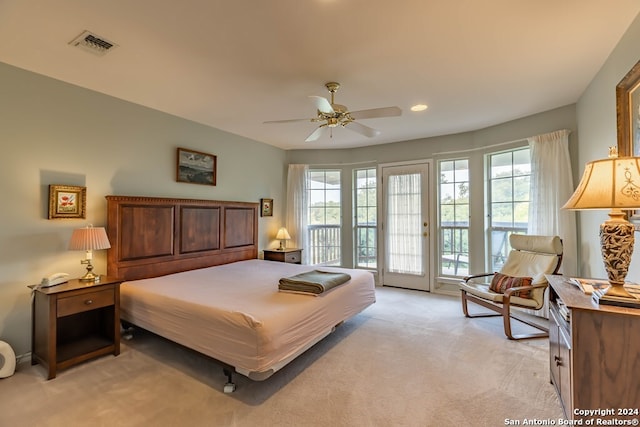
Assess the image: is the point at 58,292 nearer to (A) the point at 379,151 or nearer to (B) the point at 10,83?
(B) the point at 10,83

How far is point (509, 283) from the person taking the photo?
325 cm

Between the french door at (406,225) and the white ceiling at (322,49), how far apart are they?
5.63ft

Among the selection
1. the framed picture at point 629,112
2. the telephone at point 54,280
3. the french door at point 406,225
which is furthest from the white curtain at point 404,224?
the telephone at point 54,280

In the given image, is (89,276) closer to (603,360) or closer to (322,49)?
(322,49)

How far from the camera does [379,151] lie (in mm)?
5246

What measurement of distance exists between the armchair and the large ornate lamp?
1.55m

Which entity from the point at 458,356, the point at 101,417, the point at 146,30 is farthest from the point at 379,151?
the point at 101,417

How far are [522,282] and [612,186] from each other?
205 centimetres

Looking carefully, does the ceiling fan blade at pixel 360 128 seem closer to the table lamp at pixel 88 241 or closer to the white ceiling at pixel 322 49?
the white ceiling at pixel 322 49

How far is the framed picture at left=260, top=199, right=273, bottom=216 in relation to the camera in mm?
5059

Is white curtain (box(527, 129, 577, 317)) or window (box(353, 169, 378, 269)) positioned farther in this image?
window (box(353, 169, 378, 269))

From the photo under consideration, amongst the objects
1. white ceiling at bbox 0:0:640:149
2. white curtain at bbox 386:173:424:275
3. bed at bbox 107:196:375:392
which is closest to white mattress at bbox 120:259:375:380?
bed at bbox 107:196:375:392

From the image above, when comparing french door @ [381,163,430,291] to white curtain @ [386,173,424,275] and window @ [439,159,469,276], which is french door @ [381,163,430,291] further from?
window @ [439,159,469,276]

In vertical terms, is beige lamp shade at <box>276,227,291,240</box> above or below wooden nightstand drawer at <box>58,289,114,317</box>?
above
